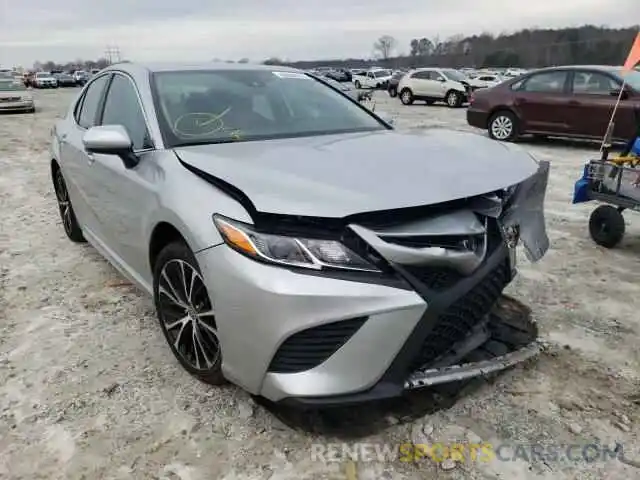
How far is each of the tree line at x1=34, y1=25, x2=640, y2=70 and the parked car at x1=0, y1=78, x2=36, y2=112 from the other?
128 ft

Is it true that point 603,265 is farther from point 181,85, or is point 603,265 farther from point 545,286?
point 181,85

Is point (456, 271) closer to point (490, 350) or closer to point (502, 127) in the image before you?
point (490, 350)

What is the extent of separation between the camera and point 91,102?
427 cm

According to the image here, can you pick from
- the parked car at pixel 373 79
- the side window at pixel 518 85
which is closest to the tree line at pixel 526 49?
the parked car at pixel 373 79

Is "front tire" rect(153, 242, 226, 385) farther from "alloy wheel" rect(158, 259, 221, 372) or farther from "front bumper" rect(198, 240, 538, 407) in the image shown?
"front bumper" rect(198, 240, 538, 407)

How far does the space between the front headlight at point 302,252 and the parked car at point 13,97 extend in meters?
22.5

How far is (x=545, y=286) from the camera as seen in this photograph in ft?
13.0

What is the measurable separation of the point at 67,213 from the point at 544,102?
8884 mm

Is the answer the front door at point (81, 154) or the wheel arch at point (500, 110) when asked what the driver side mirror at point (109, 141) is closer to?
the front door at point (81, 154)

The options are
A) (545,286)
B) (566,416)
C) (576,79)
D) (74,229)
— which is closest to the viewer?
(566,416)

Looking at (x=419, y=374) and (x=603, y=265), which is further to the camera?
(x=603, y=265)

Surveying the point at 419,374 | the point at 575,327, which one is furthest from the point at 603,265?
the point at 419,374

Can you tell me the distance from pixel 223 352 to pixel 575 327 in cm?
217

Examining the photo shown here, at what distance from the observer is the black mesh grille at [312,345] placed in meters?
2.07
